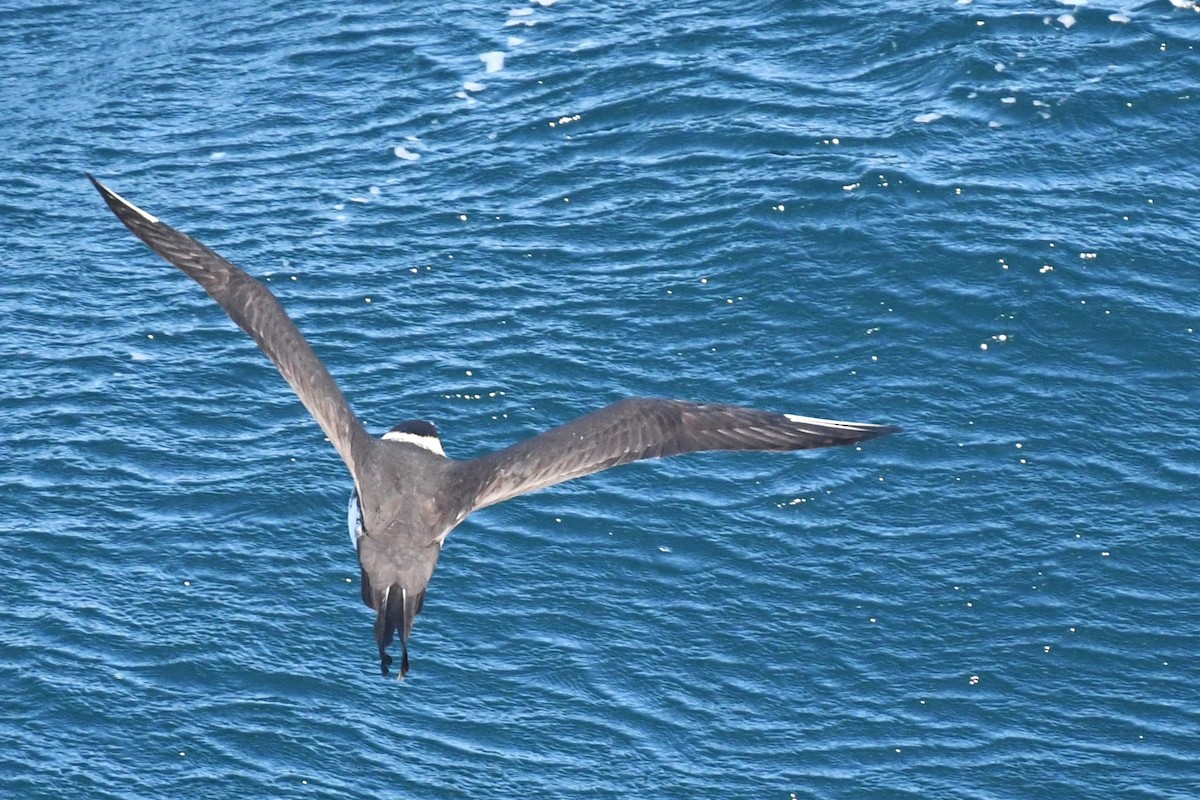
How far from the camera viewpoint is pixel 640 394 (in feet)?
120

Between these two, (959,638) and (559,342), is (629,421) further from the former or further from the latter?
(559,342)

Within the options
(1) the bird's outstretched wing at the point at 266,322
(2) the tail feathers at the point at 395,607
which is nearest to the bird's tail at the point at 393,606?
(2) the tail feathers at the point at 395,607

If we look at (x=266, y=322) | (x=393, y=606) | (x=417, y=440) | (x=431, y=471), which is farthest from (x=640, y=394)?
(x=393, y=606)

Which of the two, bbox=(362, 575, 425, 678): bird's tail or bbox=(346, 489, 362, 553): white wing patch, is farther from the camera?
bbox=(346, 489, 362, 553): white wing patch

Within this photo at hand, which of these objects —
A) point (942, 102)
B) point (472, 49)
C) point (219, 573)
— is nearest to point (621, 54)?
point (472, 49)

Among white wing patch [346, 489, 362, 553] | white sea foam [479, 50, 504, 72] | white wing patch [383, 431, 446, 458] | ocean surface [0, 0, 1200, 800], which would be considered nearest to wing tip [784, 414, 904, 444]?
white wing patch [383, 431, 446, 458]

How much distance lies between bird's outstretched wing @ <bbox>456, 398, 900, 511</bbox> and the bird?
0.01m

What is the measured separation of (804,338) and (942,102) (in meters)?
8.96

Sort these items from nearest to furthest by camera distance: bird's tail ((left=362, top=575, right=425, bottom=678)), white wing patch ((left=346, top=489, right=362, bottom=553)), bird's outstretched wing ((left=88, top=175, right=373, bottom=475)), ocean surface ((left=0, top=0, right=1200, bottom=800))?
bird's tail ((left=362, top=575, right=425, bottom=678)) → bird's outstretched wing ((left=88, top=175, right=373, bottom=475)) → white wing patch ((left=346, top=489, right=362, bottom=553)) → ocean surface ((left=0, top=0, right=1200, bottom=800))

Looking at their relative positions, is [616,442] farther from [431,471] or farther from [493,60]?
[493,60]

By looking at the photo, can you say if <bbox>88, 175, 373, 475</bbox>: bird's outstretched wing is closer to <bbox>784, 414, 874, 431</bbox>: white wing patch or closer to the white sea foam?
<bbox>784, 414, 874, 431</bbox>: white wing patch

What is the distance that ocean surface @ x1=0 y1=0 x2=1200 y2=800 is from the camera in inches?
1294

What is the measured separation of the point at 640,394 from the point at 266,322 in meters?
16.2

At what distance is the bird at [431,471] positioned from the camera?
20422mm
